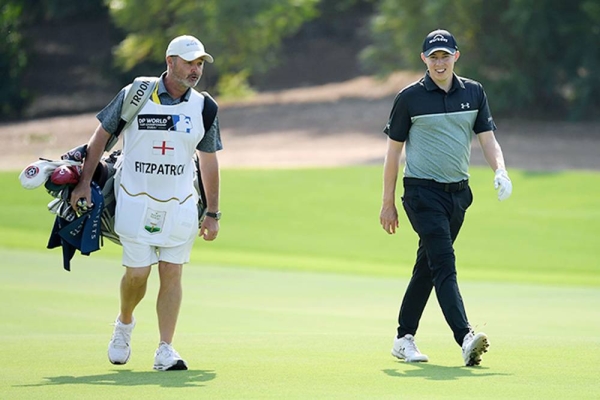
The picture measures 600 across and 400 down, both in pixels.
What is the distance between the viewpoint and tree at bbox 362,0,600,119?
27.7 m

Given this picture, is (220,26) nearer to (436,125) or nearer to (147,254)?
(436,125)

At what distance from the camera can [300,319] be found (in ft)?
33.2

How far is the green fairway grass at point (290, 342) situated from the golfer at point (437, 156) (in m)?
0.56

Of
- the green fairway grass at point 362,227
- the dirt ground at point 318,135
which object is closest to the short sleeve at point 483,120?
the green fairway grass at point 362,227

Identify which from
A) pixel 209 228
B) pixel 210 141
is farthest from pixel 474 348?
pixel 210 141

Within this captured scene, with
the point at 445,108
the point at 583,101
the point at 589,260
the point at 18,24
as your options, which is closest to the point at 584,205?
the point at 589,260

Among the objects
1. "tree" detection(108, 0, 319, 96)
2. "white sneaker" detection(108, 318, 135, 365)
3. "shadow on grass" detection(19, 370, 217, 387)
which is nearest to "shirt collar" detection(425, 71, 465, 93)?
"shadow on grass" detection(19, 370, 217, 387)

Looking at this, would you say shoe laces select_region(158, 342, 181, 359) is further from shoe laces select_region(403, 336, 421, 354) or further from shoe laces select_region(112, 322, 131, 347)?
shoe laces select_region(403, 336, 421, 354)

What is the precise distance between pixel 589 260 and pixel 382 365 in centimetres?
1125

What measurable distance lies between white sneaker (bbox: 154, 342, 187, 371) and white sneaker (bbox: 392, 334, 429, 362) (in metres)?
1.40

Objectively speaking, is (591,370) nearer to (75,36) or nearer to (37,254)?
(37,254)

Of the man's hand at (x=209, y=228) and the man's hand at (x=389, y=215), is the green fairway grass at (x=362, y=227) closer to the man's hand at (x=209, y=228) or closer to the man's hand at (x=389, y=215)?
the man's hand at (x=389, y=215)

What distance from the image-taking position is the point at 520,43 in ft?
95.1

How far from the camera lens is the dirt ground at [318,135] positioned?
2709 cm
